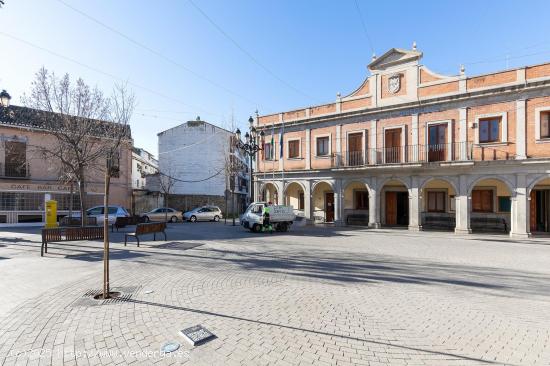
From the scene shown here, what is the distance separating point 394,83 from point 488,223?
412 inches

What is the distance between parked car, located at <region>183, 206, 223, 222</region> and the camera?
90.3ft

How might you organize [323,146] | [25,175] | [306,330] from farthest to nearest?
[323,146] < [25,175] < [306,330]

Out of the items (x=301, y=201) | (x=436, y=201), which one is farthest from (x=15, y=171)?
(x=436, y=201)

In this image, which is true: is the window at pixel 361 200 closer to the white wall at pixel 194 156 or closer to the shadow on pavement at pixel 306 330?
the white wall at pixel 194 156

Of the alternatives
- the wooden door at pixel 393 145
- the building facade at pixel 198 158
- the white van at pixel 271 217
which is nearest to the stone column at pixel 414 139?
the wooden door at pixel 393 145

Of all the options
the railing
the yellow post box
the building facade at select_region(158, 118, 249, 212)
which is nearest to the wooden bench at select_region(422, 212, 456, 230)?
the railing

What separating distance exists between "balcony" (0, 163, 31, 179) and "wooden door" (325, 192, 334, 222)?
2282 centimetres

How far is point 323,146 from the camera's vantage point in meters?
23.0

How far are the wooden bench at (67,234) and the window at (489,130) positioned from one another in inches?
780

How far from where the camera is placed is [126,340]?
3.92 m

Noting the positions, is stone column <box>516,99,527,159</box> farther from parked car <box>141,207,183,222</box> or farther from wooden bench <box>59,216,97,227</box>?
parked car <box>141,207,183,222</box>

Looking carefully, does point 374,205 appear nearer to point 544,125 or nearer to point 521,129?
point 521,129

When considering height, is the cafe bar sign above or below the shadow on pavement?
above

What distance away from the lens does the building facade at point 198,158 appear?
1344 inches
